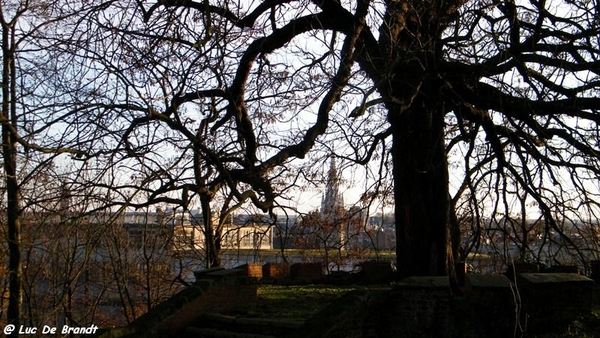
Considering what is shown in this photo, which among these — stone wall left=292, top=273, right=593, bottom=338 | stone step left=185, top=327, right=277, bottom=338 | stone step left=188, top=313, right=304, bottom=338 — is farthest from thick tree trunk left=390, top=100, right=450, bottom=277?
stone step left=185, top=327, right=277, bottom=338

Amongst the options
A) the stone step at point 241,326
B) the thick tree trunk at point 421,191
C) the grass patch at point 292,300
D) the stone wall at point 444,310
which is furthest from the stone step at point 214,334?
the thick tree trunk at point 421,191

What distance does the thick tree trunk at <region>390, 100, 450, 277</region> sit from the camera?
35.2 ft

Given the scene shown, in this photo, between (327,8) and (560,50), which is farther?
(327,8)

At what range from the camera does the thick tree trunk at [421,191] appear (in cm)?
1072

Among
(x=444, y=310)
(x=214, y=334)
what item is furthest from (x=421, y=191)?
(x=214, y=334)

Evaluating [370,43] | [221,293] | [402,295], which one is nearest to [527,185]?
[402,295]

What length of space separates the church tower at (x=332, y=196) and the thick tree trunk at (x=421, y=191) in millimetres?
2981

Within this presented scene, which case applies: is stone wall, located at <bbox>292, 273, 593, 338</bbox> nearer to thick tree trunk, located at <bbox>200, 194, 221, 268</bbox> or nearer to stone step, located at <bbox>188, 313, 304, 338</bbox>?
stone step, located at <bbox>188, 313, 304, 338</bbox>

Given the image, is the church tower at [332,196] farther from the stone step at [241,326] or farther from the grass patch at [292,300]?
the stone step at [241,326]

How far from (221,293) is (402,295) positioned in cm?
348

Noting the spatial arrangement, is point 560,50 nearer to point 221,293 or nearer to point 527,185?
point 527,185

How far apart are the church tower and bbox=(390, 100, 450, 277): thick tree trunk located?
2981 mm

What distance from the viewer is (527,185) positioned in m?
9.70

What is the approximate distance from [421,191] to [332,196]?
7049mm
